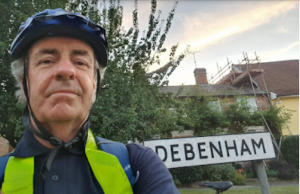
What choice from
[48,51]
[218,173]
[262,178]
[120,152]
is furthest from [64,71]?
[218,173]

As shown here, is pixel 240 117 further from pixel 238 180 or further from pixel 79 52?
pixel 79 52

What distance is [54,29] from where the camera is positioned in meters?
1.38

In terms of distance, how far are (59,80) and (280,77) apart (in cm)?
3019

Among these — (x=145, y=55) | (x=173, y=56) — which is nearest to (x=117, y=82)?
(x=145, y=55)

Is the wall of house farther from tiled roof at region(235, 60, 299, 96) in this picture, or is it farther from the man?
the man

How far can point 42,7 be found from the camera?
4703 mm

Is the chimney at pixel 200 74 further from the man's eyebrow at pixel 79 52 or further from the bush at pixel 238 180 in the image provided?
the man's eyebrow at pixel 79 52

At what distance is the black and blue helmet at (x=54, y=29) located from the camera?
1392 millimetres

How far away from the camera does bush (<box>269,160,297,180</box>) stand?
14.7m

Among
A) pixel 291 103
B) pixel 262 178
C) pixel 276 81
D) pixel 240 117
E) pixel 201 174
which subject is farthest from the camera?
pixel 276 81

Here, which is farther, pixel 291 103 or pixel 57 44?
pixel 291 103

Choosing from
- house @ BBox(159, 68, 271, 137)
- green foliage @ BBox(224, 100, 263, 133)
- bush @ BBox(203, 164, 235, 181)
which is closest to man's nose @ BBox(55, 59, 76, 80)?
bush @ BBox(203, 164, 235, 181)

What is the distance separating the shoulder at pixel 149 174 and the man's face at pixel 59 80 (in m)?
0.44

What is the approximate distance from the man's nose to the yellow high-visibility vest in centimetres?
43
